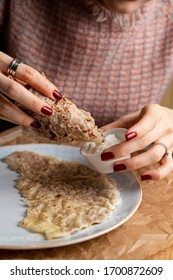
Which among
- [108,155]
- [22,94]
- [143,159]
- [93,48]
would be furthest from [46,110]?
[93,48]

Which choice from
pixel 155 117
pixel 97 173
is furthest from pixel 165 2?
pixel 97 173

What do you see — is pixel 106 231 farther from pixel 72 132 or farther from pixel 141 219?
pixel 72 132

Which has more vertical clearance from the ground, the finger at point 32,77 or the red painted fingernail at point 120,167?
the finger at point 32,77

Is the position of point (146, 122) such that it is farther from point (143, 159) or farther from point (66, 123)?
point (66, 123)

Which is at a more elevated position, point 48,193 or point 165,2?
point 165,2

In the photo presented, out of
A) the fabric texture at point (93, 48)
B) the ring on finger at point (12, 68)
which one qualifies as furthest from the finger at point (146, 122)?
the fabric texture at point (93, 48)

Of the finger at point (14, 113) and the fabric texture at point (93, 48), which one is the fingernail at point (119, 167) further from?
the fabric texture at point (93, 48)
